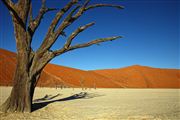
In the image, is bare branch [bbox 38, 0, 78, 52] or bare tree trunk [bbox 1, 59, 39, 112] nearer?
bare tree trunk [bbox 1, 59, 39, 112]

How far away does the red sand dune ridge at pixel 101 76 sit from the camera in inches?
2343

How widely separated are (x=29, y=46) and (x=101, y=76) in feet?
251

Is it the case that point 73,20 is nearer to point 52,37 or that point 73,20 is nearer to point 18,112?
point 52,37

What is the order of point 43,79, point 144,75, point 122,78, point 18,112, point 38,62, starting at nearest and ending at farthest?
point 18,112 → point 38,62 → point 43,79 → point 122,78 → point 144,75

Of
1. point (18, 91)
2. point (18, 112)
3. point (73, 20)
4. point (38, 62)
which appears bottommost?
point (18, 112)

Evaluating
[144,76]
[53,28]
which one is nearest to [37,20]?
[53,28]

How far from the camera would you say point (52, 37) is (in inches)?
398

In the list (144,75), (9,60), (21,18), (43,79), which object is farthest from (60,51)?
(144,75)

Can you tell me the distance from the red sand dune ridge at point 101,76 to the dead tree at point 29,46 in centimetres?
4254

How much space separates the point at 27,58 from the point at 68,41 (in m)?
1.93

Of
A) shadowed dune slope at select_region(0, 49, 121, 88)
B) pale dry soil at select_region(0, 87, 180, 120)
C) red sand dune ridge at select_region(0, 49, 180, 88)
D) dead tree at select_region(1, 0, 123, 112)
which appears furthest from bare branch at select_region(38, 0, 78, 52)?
red sand dune ridge at select_region(0, 49, 180, 88)

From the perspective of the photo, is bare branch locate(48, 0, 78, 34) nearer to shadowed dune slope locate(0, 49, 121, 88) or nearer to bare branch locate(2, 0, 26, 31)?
bare branch locate(2, 0, 26, 31)

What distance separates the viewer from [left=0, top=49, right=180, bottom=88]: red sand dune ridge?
59500 millimetres

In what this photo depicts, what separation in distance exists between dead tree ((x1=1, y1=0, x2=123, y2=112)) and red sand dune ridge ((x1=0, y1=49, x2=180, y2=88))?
42.5m
